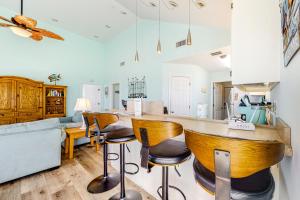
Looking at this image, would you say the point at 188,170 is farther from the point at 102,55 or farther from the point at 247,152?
the point at 102,55

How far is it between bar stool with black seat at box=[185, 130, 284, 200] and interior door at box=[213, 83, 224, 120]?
5382 mm

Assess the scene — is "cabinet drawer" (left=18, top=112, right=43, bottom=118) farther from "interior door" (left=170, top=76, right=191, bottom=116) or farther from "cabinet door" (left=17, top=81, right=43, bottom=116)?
"interior door" (left=170, top=76, right=191, bottom=116)

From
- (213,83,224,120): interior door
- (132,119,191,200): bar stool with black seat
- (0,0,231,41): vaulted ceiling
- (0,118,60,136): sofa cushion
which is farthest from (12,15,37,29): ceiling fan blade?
(213,83,224,120): interior door

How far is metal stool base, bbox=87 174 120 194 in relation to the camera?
197 cm

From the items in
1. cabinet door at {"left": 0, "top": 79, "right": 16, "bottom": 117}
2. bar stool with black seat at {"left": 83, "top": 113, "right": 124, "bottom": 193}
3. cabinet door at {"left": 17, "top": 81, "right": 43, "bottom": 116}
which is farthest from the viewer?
cabinet door at {"left": 17, "top": 81, "right": 43, "bottom": 116}

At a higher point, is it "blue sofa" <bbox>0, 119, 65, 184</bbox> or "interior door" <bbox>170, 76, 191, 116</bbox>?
"interior door" <bbox>170, 76, 191, 116</bbox>

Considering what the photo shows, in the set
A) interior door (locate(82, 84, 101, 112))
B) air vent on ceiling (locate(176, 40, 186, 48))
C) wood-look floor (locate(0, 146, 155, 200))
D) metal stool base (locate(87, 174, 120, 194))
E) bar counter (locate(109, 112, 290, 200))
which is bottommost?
wood-look floor (locate(0, 146, 155, 200))

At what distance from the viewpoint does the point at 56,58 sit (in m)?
5.85

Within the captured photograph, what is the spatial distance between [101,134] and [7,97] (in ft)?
14.9

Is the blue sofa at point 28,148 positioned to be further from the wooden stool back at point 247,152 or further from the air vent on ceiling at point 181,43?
the air vent on ceiling at point 181,43

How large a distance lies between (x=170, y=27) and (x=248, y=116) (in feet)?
12.9

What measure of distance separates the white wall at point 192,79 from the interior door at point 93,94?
3681 mm

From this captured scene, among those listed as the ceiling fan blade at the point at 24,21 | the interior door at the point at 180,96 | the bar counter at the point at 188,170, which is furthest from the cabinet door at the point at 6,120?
the interior door at the point at 180,96

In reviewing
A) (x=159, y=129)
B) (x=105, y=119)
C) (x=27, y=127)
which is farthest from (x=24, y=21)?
(x=159, y=129)
